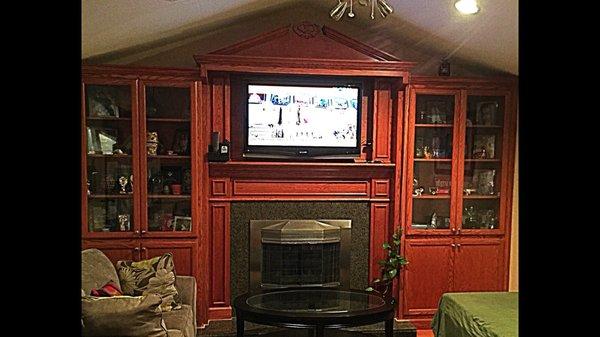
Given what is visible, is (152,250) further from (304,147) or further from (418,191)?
(418,191)

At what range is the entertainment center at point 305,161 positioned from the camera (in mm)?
3830

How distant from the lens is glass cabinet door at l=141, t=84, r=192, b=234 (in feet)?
12.6

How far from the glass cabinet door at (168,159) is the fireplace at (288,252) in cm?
58

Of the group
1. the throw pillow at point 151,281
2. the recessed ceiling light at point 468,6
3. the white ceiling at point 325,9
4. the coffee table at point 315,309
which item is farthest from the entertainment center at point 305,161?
the recessed ceiling light at point 468,6

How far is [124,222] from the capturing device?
3.86 m

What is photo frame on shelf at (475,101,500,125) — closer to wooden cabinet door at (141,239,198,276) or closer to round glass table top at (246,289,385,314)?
round glass table top at (246,289,385,314)

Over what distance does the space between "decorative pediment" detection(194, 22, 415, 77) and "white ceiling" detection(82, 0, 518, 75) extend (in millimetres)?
277

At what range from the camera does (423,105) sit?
4129 mm

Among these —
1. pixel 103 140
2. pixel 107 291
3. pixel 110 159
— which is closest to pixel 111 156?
pixel 110 159
